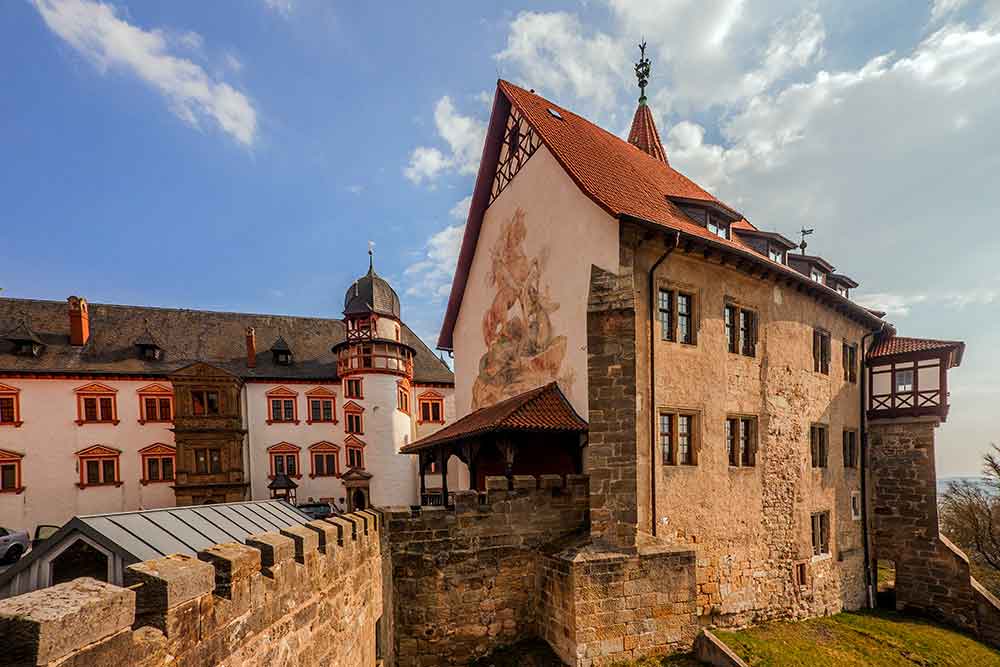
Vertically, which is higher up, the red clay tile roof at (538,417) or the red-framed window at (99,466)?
the red clay tile roof at (538,417)

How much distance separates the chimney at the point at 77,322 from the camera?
27.0 metres

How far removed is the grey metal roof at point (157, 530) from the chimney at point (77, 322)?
2674 cm

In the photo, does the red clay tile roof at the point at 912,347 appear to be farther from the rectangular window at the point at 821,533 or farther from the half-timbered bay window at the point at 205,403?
Result: the half-timbered bay window at the point at 205,403

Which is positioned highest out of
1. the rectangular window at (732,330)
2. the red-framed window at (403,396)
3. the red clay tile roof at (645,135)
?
the red clay tile roof at (645,135)

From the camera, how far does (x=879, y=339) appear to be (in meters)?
19.4

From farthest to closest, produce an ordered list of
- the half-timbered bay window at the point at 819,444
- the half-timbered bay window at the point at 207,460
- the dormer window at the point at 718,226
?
the half-timbered bay window at the point at 207,460
the half-timbered bay window at the point at 819,444
the dormer window at the point at 718,226

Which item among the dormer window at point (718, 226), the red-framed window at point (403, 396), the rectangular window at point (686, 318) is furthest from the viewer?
the red-framed window at point (403, 396)

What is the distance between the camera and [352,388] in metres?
28.8

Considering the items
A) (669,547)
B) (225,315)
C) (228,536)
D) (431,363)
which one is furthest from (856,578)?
(225,315)

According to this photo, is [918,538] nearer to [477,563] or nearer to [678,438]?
[678,438]

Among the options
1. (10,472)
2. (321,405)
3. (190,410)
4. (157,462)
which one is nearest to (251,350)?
(190,410)

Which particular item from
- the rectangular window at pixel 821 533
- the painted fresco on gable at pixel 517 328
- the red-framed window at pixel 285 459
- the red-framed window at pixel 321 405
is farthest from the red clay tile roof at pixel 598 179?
the red-framed window at pixel 285 459

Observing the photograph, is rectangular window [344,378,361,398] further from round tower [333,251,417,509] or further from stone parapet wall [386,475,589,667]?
stone parapet wall [386,475,589,667]

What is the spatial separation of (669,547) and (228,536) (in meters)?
8.65
